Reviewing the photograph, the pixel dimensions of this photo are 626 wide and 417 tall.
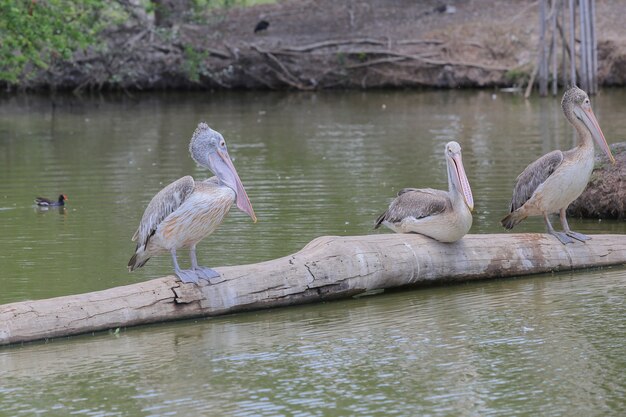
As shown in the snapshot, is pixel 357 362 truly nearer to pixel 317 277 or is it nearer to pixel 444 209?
pixel 317 277

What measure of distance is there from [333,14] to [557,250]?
21.2 metres

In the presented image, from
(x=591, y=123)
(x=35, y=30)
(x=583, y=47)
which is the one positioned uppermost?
(x=583, y=47)

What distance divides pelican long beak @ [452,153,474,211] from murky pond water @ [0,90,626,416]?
0.70 metres

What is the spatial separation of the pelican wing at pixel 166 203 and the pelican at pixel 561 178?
304 cm

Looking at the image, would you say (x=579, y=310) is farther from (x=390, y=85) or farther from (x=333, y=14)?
(x=333, y=14)

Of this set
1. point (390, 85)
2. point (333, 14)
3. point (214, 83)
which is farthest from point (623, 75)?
point (214, 83)

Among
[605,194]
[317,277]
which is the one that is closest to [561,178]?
[605,194]

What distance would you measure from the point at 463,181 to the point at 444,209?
261 mm

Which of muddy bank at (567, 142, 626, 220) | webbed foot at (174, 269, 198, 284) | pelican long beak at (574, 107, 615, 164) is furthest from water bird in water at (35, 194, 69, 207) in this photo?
pelican long beak at (574, 107, 615, 164)

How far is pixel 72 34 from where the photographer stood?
1912 centimetres

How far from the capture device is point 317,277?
328 inches

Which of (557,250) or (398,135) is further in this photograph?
(398,135)

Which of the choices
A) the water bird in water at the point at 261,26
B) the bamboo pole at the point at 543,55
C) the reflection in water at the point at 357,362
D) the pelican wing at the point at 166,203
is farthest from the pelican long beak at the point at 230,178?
the water bird in water at the point at 261,26

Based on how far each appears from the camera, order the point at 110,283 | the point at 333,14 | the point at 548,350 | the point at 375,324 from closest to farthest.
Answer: the point at 548,350 < the point at 375,324 < the point at 110,283 < the point at 333,14
